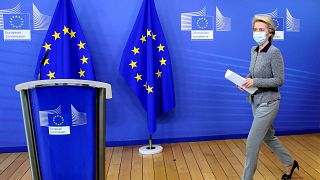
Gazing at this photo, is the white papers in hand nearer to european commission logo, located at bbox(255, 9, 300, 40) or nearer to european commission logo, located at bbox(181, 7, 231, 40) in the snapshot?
european commission logo, located at bbox(181, 7, 231, 40)

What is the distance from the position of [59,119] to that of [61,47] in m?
1.87

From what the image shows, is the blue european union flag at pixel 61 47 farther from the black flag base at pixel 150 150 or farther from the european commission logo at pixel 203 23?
the european commission logo at pixel 203 23

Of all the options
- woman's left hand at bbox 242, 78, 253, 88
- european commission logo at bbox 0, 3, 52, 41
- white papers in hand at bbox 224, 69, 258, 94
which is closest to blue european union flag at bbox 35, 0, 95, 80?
european commission logo at bbox 0, 3, 52, 41

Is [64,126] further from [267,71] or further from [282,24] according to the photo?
[282,24]

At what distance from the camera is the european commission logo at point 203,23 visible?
3.84 metres

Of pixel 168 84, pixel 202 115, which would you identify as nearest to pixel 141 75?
pixel 168 84

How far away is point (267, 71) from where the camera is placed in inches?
99.7

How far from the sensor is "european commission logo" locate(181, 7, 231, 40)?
3838mm

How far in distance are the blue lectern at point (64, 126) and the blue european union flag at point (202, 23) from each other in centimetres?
236

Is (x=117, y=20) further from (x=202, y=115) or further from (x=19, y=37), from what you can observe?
(x=202, y=115)

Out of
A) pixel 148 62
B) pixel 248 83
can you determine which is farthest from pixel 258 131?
pixel 148 62

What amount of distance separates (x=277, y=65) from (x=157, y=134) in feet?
6.39

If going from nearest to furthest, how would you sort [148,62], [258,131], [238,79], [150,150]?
1. [258,131]
2. [238,79]
3. [148,62]
4. [150,150]

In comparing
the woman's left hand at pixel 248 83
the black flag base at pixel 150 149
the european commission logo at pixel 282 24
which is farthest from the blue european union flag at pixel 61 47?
the european commission logo at pixel 282 24
